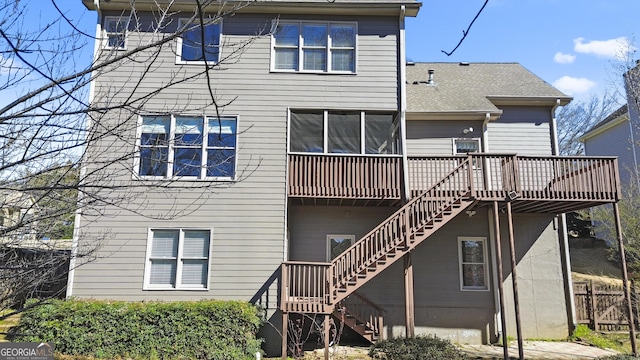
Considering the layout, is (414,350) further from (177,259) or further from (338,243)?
(177,259)

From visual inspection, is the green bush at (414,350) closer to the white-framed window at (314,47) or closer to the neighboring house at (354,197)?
the neighboring house at (354,197)

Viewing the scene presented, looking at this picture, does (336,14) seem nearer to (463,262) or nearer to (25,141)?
(463,262)

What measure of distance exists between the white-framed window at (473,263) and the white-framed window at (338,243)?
3335 millimetres

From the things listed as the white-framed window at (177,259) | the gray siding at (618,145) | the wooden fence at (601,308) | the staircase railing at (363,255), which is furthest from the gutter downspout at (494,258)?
the gray siding at (618,145)

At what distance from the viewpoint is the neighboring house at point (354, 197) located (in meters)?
10.8

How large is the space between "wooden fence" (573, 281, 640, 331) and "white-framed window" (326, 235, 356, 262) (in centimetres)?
720

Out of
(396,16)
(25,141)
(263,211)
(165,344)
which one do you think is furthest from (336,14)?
(25,141)

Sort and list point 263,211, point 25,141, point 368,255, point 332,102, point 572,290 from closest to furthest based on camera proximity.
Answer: point 25,141
point 368,255
point 263,211
point 332,102
point 572,290

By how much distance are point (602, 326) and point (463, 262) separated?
15.3 feet

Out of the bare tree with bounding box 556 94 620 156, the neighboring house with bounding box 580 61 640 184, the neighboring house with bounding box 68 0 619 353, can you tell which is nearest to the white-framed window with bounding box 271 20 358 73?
the neighboring house with bounding box 68 0 619 353

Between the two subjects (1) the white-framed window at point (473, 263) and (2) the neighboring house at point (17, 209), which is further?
(1) the white-framed window at point (473, 263)

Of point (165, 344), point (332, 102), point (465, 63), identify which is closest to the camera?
point (165, 344)

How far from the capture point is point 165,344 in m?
9.30

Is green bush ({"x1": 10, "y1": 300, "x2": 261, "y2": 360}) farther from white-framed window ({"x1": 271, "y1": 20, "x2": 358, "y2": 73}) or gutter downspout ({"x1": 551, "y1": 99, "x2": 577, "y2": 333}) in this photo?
gutter downspout ({"x1": 551, "y1": 99, "x2": 577, "y2": 333})
